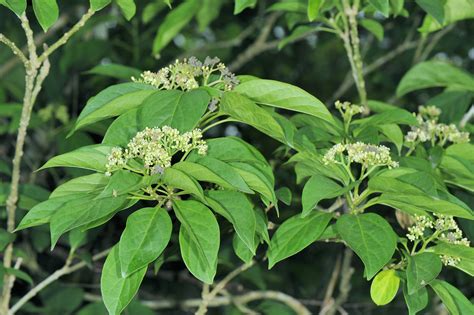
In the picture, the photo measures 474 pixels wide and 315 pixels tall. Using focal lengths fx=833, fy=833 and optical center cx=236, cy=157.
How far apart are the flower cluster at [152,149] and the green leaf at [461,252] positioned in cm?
52

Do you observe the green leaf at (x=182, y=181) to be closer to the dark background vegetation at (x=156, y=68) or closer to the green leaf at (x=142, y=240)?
the green leaf at (x=142, y=240)

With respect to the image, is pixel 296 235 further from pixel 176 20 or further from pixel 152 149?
pixel 176 20

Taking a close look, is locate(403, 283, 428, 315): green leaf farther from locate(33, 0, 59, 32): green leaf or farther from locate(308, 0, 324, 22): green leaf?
locate(33, 0, 59, 32): green leaf

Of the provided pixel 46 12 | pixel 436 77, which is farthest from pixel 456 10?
pixel 46 12

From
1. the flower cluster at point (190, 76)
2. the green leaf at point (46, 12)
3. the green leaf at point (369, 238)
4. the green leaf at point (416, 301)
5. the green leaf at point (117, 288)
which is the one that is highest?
the green leaf at point (46, 12)

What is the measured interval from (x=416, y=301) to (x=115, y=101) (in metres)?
0.68

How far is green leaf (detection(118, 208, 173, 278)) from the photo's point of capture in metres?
1.40

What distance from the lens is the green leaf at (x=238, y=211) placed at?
4.69ft

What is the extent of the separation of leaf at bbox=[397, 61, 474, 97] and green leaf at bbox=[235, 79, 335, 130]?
84 centimetres

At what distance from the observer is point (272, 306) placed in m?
2.74

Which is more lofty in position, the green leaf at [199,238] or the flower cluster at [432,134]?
the green leaf at [199,238]

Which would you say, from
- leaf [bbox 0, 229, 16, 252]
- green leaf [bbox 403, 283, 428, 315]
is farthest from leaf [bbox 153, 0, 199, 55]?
green leaf [bbox 403, 283, 428, 315]

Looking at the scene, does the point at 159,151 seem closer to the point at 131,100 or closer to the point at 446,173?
the point at 131,100

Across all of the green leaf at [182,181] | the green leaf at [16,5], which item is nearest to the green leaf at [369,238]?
the green leaf at [182,181]
